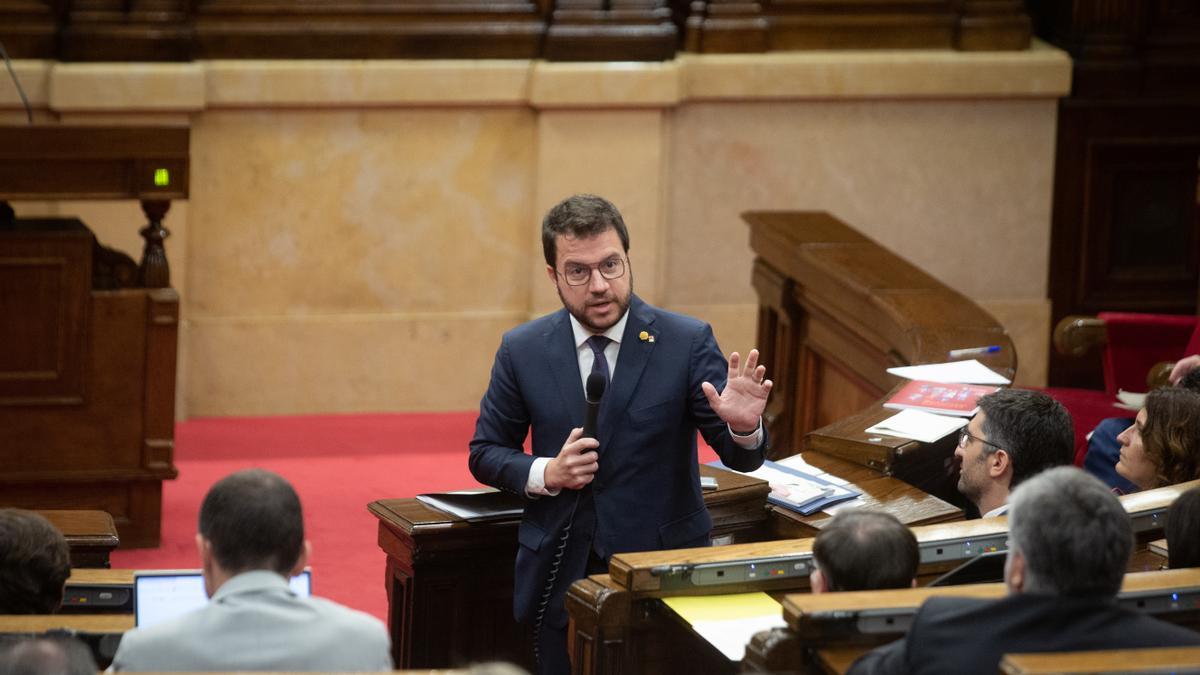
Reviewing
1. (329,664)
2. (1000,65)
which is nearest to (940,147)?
(1000,65)

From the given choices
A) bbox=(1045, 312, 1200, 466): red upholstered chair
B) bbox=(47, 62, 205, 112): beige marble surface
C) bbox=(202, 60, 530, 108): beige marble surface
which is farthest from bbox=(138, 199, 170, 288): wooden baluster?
bbox=(1045, 312, 1200, 466): red upholstered chair

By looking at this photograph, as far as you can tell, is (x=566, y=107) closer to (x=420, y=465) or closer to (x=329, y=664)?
(x=420, y=465)

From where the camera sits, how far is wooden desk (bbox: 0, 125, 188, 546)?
6.03 meters

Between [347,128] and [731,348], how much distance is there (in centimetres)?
213

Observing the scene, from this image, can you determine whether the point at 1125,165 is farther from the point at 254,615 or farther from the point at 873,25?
the point at 254,615

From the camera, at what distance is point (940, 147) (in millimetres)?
8586

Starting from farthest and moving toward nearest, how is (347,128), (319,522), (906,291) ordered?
(347,128), (319,522), (906,291)

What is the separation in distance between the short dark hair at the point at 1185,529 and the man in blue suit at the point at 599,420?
0.91 metres

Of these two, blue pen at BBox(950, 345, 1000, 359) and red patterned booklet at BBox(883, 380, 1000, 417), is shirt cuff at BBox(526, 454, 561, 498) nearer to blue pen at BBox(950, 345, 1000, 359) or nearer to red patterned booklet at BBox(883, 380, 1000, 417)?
red patterned booklet at BBox(883, 380, 1000, 417)

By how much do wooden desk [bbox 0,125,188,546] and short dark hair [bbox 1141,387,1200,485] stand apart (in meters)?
3.42

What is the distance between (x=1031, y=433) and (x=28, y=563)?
82.8 inches

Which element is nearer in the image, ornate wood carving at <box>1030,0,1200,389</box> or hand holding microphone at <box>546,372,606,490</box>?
hand holding microphone at <box>546,372,606,490</box>

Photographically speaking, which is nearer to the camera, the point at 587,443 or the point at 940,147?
the point at 587,443

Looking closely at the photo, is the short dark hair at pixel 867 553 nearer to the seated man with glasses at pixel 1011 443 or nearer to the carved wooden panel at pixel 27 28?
the seated man with glasses at pixel 1011 443
